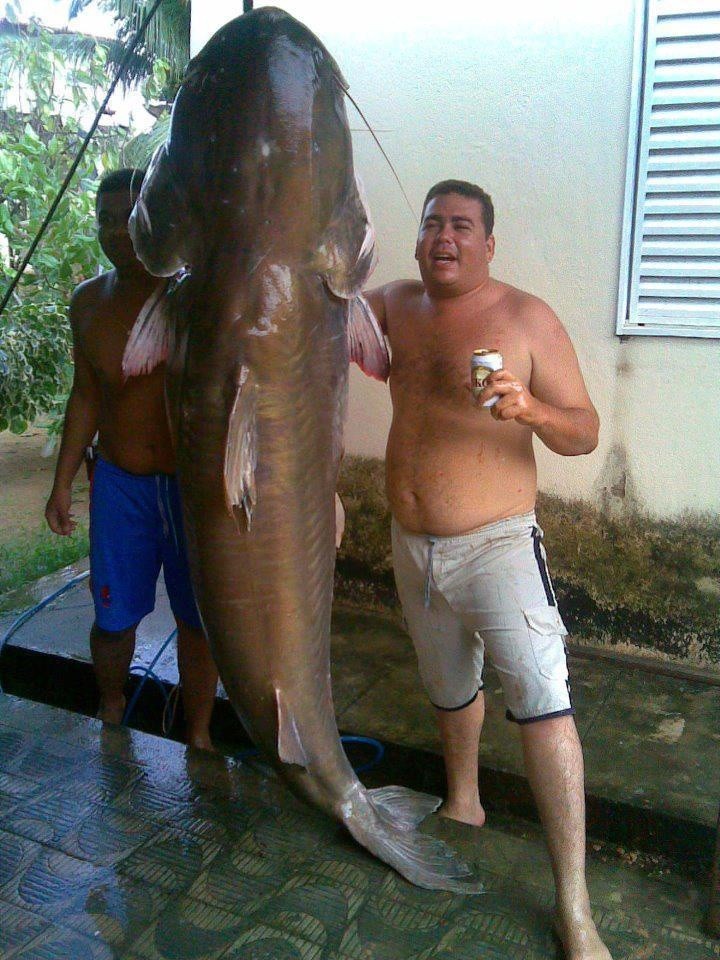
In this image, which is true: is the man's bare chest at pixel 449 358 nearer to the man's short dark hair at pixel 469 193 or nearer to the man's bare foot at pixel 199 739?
the man's short dark hair at pixel 469 193

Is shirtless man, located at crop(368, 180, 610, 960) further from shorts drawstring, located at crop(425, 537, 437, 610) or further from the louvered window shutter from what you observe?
the louvered window shutter

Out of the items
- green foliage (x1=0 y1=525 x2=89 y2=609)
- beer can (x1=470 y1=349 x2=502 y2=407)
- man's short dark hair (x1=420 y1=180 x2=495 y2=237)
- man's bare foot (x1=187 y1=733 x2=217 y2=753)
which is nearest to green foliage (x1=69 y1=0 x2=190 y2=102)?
green foliage (x1=0 y1=525 x2=89 y2=609)

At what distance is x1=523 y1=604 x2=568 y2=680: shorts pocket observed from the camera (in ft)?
8.07

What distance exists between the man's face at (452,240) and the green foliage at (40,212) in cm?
421

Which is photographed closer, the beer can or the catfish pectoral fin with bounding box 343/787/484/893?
the beer can

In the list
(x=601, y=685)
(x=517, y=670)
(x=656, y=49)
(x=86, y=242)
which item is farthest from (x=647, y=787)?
(x=86, y=242)

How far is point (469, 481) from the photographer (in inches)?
106

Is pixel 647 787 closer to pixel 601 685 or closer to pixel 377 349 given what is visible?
pixel 601 685

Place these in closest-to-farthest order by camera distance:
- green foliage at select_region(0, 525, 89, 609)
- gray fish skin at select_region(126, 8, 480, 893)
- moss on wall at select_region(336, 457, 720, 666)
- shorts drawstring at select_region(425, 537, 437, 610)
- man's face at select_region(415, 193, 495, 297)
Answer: gray fish skin at select_region(126, 8, 480, 893) < man's face at select_region(415, 193, 495, 297) < shorts drawstring at select_region(425, 537, 437, 610) < moss on wall at select_region(336, 457, 720, 666) < green foliage at select_region(0, 525, 89, 609)

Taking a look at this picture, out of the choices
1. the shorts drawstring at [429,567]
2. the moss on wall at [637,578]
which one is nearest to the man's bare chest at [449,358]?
the shorts drawstring at [429,567]

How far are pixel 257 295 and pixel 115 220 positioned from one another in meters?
1.58

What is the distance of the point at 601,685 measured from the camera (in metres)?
3.86

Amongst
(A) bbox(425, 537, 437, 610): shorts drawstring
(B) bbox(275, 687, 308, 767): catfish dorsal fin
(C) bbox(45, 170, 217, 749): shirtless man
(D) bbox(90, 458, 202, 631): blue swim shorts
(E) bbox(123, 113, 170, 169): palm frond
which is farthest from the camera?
(E) bbox(123, 113, 170, 169): palm frond

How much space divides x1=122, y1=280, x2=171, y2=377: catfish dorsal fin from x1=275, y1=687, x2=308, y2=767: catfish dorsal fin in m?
0.85
